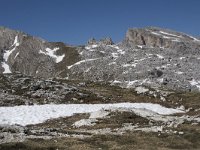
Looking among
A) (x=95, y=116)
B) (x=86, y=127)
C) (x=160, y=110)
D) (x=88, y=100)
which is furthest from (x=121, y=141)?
(x=88, y=100)

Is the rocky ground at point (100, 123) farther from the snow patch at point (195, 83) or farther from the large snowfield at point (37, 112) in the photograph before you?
the snow patch at point (195, 83)

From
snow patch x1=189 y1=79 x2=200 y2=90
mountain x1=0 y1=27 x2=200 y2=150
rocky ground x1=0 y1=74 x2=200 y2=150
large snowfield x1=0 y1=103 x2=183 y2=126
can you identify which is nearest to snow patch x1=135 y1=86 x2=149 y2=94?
rocky ground x1=0 y1=74 x2=200 y2=150

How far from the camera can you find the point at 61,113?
227 ft

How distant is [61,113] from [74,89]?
27.9 metres

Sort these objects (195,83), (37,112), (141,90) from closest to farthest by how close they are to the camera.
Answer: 1. (37,112)
2. (141,90)
3. (195,83)

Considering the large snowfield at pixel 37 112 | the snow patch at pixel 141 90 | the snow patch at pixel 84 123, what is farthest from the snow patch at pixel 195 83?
the snow patch at pixel 84 123

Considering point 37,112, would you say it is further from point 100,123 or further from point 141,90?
point 141,90

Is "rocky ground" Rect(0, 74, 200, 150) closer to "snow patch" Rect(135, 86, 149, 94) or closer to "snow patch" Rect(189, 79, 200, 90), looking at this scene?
"snow patch" Rect(135, 86, 149, 94)

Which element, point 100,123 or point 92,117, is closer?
point 100,123

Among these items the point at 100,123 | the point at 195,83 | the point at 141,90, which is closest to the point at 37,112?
the point at 100,123

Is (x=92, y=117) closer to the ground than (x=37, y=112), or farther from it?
closer to the ground

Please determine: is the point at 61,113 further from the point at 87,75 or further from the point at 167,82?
the point at 87,75

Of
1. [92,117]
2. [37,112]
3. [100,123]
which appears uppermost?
[37,112]

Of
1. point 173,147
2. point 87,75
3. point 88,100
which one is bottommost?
point 173,147
